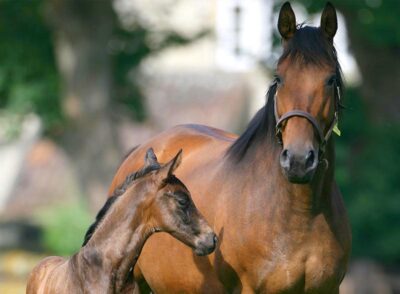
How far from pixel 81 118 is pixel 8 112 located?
3.82ft

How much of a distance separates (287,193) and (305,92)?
0.62m

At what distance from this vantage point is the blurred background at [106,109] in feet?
55.3

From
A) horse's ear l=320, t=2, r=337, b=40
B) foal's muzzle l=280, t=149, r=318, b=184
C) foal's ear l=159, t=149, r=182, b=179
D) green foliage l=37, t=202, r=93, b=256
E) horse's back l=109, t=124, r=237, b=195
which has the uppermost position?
horse's ear l=320, t=2, r=337, b=40

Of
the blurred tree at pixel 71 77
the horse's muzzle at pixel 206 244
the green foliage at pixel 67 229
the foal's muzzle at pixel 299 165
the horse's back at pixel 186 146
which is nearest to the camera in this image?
the foal's muzzle at pixel 299 165

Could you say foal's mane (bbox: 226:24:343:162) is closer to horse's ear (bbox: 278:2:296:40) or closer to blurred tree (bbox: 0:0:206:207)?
horse's ear (bbox: 278:2:296:40)

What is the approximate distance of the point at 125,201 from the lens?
7352 mm

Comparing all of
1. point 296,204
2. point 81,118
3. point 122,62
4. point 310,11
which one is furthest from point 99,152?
point 296,204

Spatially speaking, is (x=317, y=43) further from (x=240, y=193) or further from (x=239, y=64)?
(x=239, y=64)

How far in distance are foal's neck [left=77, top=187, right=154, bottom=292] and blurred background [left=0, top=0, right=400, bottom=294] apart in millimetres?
7646

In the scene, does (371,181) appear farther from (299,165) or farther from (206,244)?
(299,165)

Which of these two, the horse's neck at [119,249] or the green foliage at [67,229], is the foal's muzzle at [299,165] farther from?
the green foliage at [67,229]

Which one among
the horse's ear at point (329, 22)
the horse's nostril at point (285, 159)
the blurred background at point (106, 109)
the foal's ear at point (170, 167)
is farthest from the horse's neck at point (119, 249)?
the blurred background at point (106, 109)

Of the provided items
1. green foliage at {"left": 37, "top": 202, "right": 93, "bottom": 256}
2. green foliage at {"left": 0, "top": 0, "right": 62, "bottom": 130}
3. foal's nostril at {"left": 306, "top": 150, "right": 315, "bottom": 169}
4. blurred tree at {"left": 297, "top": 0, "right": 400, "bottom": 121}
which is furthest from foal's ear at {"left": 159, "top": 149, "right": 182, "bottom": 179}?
green foliage at {"left": 0, "top": 0, "right": 62, "bottom": 130}

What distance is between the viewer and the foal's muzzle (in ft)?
20.7
